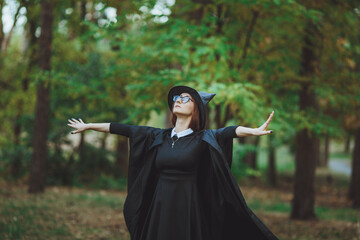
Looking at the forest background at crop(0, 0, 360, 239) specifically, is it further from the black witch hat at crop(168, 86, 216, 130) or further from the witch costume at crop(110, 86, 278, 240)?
the witch costume at crop(110, 86, 278, 240)

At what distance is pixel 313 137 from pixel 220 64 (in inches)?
168

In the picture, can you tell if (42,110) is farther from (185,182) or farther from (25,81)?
(185,182)

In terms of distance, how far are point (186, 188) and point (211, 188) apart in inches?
11.8

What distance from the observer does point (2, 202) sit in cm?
732

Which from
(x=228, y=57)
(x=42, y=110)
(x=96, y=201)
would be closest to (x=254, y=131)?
(x=228, y=57)

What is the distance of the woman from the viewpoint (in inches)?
135

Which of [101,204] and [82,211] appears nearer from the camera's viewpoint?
[82,211]

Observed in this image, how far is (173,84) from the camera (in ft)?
19.6

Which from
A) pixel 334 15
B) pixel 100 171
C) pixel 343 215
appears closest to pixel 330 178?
pixel 343 215

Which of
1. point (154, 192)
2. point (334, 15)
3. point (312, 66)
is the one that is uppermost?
point (334, 15)

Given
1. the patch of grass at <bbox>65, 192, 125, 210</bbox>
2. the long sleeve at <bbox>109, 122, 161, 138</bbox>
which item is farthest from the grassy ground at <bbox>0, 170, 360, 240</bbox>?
the long sleeve at <bbox>109, 122, 161, 138</bbox>

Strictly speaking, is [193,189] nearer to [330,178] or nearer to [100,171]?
[100,171]

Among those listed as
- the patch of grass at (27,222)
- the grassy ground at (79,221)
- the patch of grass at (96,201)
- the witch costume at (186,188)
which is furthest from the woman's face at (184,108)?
Result: the patch of grass at (96,201)

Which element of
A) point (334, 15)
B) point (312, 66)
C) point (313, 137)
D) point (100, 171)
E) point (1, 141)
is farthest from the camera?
point (100, 171)
